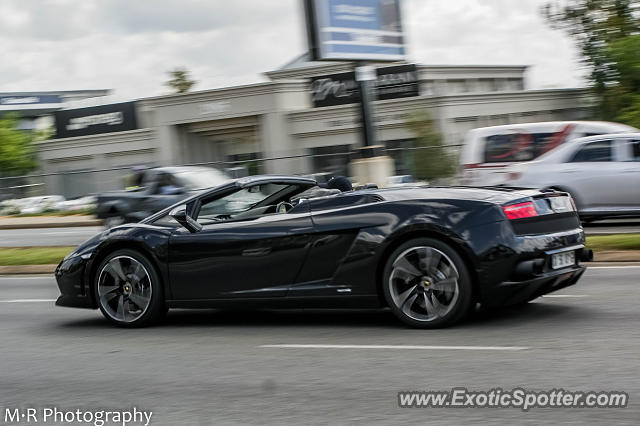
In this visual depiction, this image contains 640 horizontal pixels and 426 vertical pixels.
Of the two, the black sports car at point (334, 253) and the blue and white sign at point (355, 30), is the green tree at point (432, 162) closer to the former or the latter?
the blue and white sign at point (355, 30)

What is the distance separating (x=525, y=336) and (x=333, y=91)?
43706 mm

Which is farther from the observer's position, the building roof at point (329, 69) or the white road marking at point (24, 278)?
the building roof at point (329, 69)

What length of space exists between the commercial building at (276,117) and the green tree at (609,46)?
3.79 m

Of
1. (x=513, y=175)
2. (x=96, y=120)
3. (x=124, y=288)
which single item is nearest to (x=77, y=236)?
(x=513, y=175)

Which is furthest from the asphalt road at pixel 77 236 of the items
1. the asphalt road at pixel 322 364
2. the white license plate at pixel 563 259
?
the white license plate at pixel 563 259

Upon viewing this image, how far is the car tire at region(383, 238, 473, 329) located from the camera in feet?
22.8

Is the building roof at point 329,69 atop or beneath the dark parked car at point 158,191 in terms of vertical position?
atop

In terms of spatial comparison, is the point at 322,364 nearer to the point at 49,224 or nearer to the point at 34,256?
the point at 34,256

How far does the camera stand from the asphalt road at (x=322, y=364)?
5.12 metres

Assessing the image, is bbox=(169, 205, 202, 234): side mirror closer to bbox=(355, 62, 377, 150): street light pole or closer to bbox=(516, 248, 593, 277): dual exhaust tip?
bbox=(516, 248, 593, 277): dual exhaust tip

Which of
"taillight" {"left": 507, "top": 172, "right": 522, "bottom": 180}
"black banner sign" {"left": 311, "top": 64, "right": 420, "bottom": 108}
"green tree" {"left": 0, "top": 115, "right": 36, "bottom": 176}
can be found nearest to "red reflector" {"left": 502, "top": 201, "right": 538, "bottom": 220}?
"taillight" {"left": 507, "top": 172, "right": 522, "bottom": 180}

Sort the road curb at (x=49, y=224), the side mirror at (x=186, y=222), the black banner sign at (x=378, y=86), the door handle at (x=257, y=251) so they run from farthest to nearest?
the black banner sign at (x=378, y=86)
the road curb at (x=49, y=224)
the side mirror at (x=186, y=222)
the door handle at (x=257, y=251)

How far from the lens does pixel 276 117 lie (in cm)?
4959

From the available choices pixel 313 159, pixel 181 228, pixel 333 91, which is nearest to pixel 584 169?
pixel 181 228
